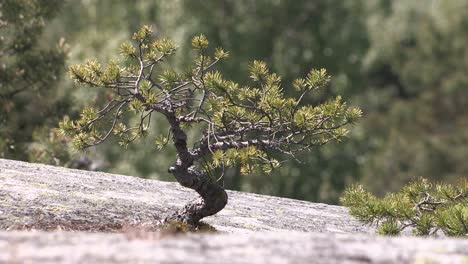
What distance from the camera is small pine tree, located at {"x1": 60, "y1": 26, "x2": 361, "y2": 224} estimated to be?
574cm

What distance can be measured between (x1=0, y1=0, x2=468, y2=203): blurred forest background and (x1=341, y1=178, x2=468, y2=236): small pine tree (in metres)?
0.87

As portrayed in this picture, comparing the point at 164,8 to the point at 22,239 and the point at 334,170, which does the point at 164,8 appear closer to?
the point at 334,170

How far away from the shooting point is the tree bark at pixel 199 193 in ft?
19.3

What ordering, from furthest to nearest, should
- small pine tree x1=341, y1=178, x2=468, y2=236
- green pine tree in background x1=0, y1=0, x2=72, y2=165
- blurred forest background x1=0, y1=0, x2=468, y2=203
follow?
blurred forest background x1=0, y1=0, x2=468, y2=203
green pine tree in background x1=0, y1=0, x2=72, y2=165
small pine tree x1=341, y1=178, x2=468, y2=236

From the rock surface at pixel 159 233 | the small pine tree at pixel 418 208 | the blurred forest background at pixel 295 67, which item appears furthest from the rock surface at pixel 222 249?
the blurred forest background at pixel 295 67

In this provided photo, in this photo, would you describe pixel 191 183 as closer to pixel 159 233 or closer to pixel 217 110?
pixel 217 110

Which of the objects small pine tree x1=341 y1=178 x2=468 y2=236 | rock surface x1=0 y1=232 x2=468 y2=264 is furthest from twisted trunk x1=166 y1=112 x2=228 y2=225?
rock surface x1=0 y1=232 x2=468 y2=264

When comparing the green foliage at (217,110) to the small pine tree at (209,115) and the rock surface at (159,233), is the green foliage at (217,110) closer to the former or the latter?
the small pine tree at (209,115)

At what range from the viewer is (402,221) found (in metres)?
A: 6.61

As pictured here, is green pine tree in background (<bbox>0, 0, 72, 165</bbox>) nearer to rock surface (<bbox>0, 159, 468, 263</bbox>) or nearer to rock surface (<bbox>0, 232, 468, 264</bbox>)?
rock surface (<bbox>0, 159, 468, 263</bbox>)

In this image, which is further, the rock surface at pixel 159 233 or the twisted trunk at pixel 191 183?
the twisted trunk at pixel 191 183

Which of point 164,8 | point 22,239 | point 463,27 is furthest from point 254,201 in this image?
point 463,27

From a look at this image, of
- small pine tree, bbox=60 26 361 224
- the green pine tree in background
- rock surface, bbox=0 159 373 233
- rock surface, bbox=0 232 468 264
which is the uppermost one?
the green pine tree in background

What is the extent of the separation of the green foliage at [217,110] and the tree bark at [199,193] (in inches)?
3.3
